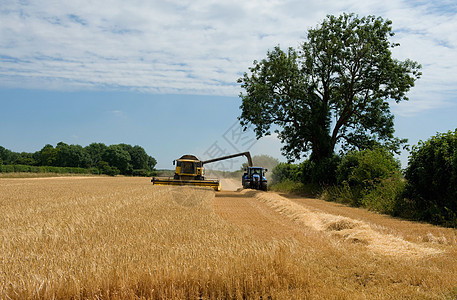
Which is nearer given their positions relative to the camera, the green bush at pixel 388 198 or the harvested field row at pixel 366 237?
the harvested field row at pixel 366 237

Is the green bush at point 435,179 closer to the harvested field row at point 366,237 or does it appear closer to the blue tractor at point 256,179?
the harvested field row at point 366,237

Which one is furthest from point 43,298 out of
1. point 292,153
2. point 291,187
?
point 291,187

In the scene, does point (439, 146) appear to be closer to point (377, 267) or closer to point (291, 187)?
point (377, 267)

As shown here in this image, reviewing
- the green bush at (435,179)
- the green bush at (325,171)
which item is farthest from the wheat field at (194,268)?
the green bush at (325,171)

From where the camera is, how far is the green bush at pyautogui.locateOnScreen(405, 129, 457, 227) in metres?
13.5

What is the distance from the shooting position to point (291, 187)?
39.4 meters

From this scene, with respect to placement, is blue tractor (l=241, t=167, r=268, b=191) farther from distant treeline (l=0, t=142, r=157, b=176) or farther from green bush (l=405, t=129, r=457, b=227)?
distant treeline (l=0, t=142, r=157, b=176)

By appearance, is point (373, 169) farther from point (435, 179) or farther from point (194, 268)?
point (194, 268)

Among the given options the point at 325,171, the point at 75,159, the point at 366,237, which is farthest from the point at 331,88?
the point at 75,159

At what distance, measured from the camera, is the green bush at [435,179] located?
13488 mm

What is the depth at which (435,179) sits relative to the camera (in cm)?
1441

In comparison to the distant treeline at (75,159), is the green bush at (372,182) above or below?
below

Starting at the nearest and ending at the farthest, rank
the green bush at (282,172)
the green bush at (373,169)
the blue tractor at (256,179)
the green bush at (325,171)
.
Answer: the green bush at (373,169), the green bush at (325,171), the blue tractor at (256,179), the green bush at (282,172)

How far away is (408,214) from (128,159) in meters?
120
